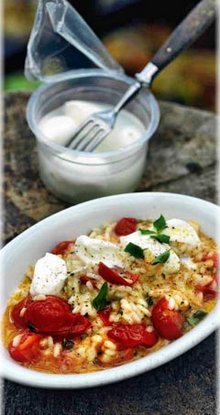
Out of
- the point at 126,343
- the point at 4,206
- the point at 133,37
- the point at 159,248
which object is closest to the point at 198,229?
the point at 159,248

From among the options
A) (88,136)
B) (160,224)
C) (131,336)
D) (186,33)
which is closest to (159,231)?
(160,224)

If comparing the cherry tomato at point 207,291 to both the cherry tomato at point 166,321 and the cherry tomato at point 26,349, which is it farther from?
the cherry tomato at point 26,349

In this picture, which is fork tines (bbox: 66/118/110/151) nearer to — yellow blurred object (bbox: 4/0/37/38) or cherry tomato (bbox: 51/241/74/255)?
cherry tomato (bbox: 51/241/74/255)

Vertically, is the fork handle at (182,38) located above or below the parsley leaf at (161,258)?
above

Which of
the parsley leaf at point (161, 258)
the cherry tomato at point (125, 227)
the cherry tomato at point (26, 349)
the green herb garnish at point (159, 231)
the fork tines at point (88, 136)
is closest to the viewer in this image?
the cherry tomato at point (26, 349)

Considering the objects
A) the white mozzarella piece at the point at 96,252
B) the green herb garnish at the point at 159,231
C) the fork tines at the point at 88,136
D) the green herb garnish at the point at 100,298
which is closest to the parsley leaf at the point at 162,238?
the green herb garnish at the point at 159,231

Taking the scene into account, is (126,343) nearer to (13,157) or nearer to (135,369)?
Result: (135,369)
